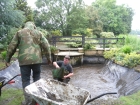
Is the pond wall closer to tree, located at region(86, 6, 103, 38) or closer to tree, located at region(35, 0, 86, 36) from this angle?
tree, located at region(35, 0, 86, 36)

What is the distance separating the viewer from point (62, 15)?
70.4ft

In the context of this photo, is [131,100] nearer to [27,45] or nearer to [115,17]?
[27,45]

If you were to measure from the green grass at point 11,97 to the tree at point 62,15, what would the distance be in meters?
16.2

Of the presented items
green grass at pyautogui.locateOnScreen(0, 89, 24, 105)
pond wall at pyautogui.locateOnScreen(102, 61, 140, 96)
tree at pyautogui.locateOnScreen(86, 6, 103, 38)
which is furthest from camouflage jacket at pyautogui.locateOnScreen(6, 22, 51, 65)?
tree at pyautogui.locateOnScreen(86, 6, 103, 38)

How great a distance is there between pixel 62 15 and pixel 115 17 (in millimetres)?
9905

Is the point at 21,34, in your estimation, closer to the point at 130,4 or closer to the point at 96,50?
the point at 96,50

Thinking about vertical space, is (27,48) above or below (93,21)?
below

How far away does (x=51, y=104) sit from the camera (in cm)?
257

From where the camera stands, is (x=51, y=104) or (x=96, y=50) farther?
(x=96, y=50)

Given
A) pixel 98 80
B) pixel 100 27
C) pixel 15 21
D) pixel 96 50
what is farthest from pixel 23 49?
pixel 100 27

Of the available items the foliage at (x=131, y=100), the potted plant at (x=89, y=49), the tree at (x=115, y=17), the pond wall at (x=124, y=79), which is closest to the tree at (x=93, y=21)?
the tree at (x=115, y=17)

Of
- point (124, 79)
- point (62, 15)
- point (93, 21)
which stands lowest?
point (124, 79)

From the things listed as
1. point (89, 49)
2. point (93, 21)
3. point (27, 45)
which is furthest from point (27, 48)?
point (93, 21)

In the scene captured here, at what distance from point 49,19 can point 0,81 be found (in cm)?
1785
